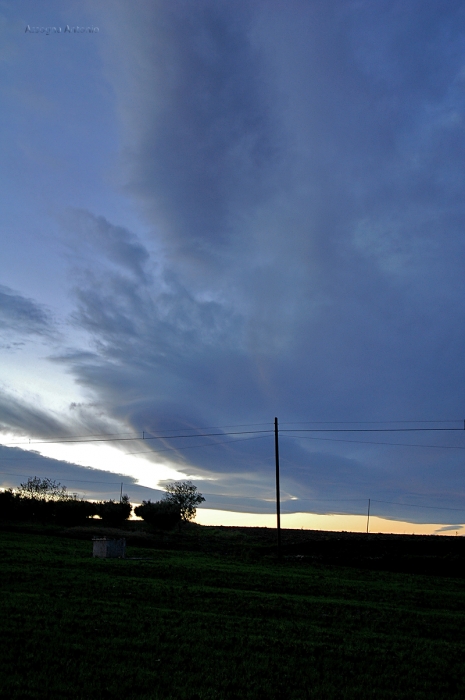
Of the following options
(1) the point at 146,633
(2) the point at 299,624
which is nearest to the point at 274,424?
(2) the point at 299,624

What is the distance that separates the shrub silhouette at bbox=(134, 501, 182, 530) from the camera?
77938 mm

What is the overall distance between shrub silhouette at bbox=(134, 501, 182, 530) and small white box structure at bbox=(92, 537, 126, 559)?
41340 millimetres

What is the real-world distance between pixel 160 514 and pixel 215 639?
2579 inches

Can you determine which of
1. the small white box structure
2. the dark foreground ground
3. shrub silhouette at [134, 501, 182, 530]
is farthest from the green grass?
shrub silhouette at [134, 501, 182, 530]

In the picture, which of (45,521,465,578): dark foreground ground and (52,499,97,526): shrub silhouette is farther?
(52,499,97,526): shrub silhouette

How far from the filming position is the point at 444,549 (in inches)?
2141

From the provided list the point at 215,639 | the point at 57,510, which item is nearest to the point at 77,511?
the point at 57,510

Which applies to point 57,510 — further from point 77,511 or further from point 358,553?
point 358,553

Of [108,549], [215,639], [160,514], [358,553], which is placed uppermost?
[160,514]

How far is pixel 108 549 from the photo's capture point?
3688 centimetres

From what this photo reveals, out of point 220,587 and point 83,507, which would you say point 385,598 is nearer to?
point 220,587

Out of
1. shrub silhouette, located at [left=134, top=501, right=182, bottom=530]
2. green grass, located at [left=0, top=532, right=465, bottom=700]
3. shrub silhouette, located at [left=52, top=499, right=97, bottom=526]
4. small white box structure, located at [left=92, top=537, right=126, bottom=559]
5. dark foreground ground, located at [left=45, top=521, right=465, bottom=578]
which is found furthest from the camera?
shrub silhouette, located at [left=134, top=501, right=182, bottom=530]

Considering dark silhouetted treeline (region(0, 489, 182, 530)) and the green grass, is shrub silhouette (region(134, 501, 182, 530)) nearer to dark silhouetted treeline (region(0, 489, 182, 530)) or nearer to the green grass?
dark silhouetted treeline (region(0, 489, 182, 530))

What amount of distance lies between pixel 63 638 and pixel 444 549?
161 ft
